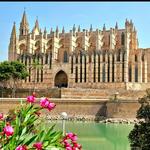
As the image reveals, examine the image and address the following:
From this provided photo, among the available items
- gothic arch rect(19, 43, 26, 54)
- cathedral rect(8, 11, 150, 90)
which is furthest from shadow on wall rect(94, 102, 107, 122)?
gothic arch rect(19, 43, 26, 54)

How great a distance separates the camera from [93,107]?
139ft

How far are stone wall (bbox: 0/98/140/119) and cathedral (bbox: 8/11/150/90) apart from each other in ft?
27.7

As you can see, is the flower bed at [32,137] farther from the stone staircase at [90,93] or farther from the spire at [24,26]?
the spire at [24,26]

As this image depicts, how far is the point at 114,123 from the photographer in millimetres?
38688

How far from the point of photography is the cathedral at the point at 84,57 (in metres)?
52.1

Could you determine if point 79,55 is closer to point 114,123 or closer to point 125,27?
point 125,27

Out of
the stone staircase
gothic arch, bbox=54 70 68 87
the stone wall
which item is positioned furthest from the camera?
gothic arch, bbox=54 70 68 87

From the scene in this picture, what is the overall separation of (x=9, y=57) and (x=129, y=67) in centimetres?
1888

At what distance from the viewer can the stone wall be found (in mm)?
40219

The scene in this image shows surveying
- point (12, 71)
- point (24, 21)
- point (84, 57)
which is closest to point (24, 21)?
point (24, 21)

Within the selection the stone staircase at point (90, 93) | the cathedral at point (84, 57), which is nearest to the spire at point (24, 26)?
the cathedral at point (84, 57)

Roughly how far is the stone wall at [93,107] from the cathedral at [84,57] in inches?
332

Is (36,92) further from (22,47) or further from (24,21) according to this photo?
(24,21)

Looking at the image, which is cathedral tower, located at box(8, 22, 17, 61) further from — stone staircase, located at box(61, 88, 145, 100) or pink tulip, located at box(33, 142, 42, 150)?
pink tulip, located at box(33, 142, 42, 150)
